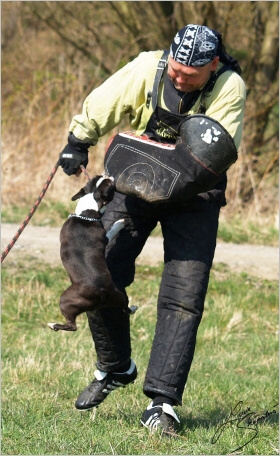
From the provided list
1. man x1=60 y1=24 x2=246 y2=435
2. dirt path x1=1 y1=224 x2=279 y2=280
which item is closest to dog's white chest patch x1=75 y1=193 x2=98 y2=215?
man x1=60 y1=24 x2=246 y2=435

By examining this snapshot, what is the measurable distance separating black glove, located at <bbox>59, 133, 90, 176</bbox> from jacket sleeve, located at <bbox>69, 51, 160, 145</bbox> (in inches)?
4.2

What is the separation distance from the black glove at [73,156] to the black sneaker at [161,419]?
1.32 meters

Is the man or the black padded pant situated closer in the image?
the man

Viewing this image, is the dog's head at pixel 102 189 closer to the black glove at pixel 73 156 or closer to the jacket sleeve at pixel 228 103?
the black glove at pixel 73 156

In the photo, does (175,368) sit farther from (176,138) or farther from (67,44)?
(67,44)

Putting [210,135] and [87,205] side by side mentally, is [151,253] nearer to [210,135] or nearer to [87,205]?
[87,205]

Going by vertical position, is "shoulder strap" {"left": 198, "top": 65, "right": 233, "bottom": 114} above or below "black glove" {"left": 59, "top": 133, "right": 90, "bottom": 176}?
above

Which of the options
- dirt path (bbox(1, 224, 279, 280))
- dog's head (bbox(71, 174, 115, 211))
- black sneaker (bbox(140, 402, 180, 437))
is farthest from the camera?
dirt path (bbox(1, 224, 279, 280))

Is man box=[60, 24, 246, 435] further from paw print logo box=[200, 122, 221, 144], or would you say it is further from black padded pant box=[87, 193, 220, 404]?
paw print logo box=[200, 122, 221, 144]

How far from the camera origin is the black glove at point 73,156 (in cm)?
451

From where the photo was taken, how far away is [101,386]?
4598 millimetres

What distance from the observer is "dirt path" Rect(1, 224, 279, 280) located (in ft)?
27.3

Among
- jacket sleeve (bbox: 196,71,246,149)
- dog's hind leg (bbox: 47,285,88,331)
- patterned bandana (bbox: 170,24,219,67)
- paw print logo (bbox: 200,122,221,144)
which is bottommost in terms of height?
dog's hind leg (bbox: 47,285,88,331)

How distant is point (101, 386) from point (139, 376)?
0.99 metres
